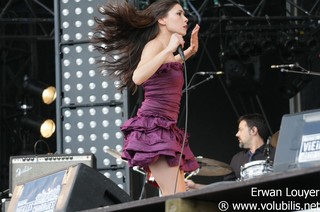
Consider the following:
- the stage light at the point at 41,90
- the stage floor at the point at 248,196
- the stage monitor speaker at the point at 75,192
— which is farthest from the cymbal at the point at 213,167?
the stage floor at the point at 248,196

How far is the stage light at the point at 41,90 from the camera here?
559 inches

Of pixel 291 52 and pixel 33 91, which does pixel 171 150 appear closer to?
pixel 291 52

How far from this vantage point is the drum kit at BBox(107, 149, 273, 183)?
7.74 metres

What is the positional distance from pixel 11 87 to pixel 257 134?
226 inches

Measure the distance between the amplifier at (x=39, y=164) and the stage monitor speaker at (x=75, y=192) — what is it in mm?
2844

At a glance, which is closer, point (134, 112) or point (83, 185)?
point (83, 185)

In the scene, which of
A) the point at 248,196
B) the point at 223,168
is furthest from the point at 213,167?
the point at 248,196

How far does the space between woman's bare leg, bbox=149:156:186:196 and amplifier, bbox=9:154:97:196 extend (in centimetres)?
249

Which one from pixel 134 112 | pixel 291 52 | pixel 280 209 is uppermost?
pixel 291 52

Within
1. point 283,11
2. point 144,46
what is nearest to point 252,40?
point 283,11

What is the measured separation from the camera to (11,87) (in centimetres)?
1564

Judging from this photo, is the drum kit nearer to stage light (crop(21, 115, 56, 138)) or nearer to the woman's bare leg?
the woman's bare leg

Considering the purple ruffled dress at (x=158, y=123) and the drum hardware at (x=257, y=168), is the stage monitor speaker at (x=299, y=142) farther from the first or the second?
the drum hardware at (x=257, y=168)

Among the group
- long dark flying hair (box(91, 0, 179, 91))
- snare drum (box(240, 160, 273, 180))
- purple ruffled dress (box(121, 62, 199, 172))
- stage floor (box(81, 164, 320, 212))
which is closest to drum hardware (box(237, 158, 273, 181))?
snare drum (box(240, 160, 273, 180))
